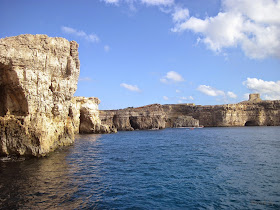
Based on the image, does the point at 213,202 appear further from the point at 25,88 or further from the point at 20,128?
the point at 25,88

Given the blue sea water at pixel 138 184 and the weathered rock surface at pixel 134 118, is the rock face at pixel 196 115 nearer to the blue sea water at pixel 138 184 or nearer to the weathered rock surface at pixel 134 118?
the weathered rock surface at pixel 134 118

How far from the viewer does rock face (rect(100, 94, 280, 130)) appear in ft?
288

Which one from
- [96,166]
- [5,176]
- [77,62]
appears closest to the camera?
[5,176]

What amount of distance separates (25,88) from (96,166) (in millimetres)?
9112

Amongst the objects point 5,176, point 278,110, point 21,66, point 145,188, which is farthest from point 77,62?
point 278,110

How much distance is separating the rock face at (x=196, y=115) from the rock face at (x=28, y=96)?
60.8 metres

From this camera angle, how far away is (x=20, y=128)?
19438 millimetres

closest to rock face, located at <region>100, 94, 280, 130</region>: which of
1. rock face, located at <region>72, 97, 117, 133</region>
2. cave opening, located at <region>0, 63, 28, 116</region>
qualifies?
rock face, located at <region>72, 97, 117, 133</region>

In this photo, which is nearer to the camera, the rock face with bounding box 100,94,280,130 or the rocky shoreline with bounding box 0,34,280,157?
the rocky shoreline with bounding box 0,34,280,157

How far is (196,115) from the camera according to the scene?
4616 inches

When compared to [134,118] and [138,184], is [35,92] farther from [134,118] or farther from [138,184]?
[134,118]

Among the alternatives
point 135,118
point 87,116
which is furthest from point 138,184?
point 135,118

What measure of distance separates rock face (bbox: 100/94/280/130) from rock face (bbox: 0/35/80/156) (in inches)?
2394

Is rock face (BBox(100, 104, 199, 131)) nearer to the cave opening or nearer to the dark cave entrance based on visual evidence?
the dark cave entrance
